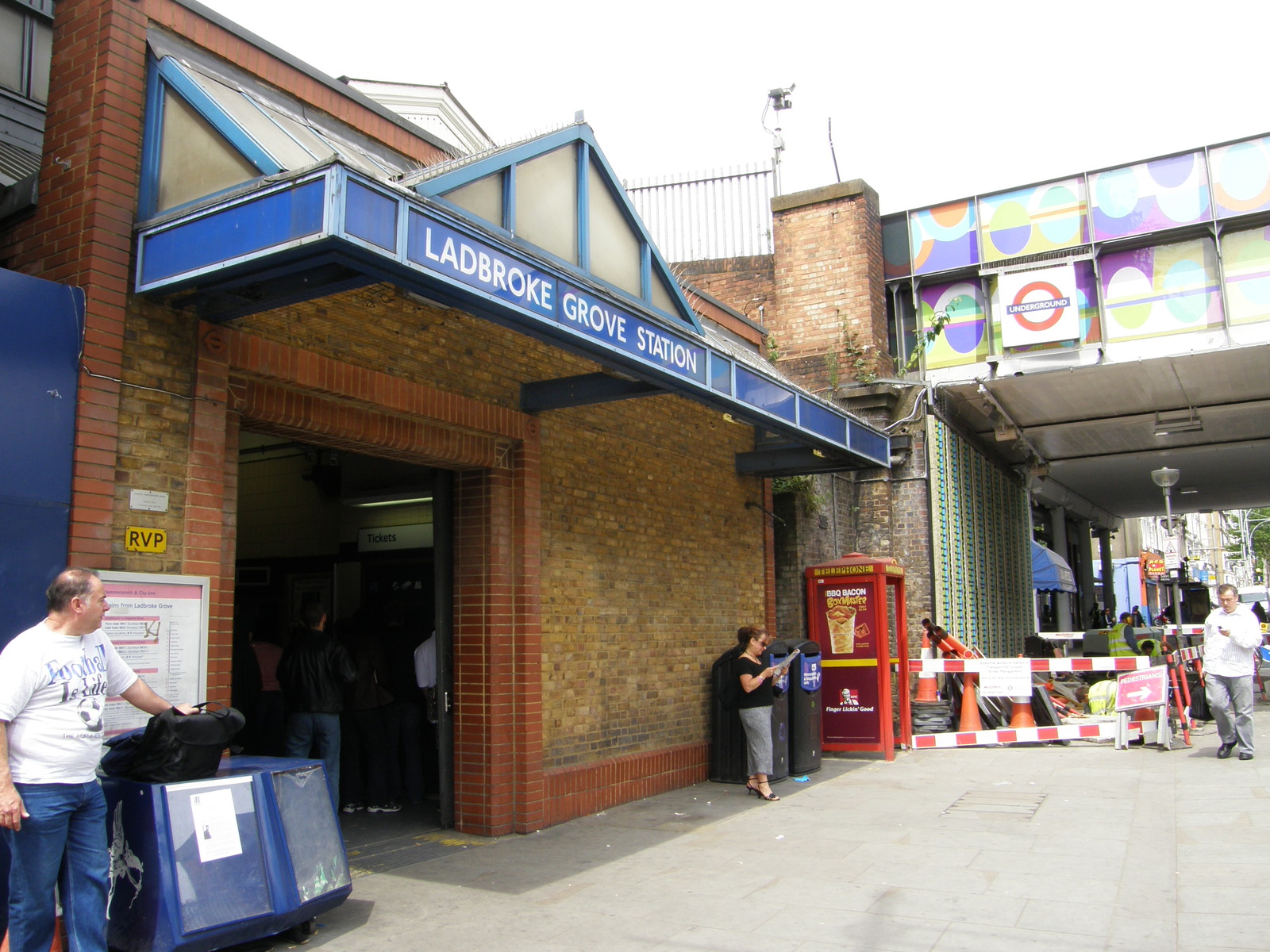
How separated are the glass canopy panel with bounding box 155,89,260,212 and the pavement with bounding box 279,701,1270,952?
4023 millimetres

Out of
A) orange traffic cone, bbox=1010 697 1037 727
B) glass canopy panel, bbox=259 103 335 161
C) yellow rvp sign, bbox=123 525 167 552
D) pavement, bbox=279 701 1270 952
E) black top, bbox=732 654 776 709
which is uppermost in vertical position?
glass canopy panel, bbox=259 103 335 161

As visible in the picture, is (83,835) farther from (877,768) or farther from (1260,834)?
(877,768)

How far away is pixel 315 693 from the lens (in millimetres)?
7270

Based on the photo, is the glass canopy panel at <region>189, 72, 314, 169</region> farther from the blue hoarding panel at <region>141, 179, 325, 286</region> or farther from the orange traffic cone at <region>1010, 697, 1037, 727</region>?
the orange traffic cone at <region>1010, 697, 1037, 727</region>

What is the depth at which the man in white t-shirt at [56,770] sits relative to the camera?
398 cm

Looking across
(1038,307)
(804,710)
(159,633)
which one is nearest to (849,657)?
(804,710)

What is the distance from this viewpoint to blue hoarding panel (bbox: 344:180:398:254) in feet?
14.7

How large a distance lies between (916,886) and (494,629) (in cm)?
347

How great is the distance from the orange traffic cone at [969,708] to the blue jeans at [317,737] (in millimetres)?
7966

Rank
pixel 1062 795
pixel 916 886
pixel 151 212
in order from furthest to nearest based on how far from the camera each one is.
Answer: pixel 1062 795
pixel 916 886
pixel 151 212

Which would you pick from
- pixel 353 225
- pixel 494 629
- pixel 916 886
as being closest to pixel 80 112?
pixel 353 225

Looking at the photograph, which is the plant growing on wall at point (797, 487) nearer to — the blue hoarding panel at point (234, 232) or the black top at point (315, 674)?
the black top at point (315, 674)

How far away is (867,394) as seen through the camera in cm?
1431

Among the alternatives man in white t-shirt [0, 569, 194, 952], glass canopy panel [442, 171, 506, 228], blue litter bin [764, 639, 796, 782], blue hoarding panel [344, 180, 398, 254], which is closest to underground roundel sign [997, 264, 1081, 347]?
blue litter bin [764, 639, 796, 782]
